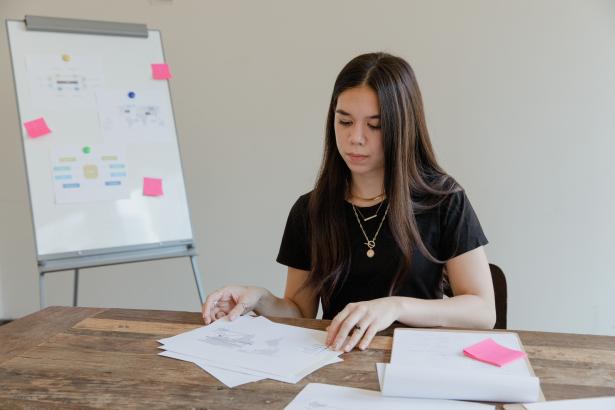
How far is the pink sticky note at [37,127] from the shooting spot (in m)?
1.94

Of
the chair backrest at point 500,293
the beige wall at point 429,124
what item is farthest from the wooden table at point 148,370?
the beige wall at point 429,124

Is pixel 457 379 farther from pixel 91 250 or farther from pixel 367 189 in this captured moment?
pixel 91 250

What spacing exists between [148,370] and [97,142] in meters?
1.34

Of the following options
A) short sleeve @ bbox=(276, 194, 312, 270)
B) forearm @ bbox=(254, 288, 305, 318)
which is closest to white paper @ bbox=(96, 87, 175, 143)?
short sleeve @ bbox=(276, 194, 312, 270)

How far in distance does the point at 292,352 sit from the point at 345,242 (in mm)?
467

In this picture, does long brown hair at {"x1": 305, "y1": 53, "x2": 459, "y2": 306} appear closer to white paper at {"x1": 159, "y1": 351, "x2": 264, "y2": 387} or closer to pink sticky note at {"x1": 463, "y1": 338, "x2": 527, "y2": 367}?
pink sticky note at {"x1": 463, "y1": 338, "x2": 527, "y2": 367}

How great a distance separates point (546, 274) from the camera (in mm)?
2494

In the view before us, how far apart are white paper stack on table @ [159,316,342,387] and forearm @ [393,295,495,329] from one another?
0.17m

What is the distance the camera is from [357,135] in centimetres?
125

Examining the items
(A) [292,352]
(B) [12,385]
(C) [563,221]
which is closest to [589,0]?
(C) [563,221]

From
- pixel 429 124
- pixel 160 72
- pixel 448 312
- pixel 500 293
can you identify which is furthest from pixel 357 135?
→ pixel 429 124

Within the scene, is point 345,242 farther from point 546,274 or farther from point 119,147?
point 546,274

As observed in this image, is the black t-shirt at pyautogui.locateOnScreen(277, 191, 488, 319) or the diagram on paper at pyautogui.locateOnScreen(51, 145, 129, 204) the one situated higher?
the diagram on paper at pyautogui.locateOnScreen(51, 145, 129, 204)

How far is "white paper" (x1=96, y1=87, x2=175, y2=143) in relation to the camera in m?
2.06
